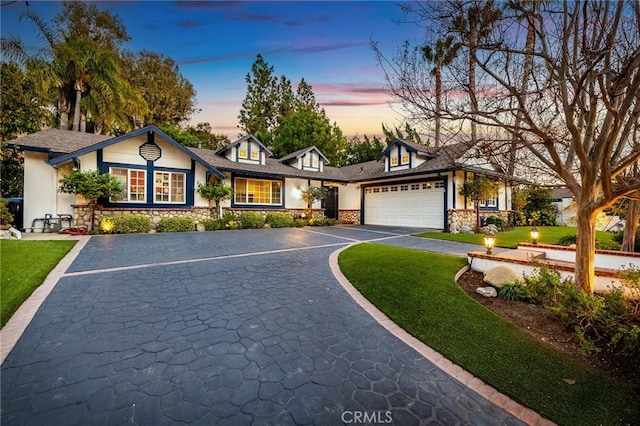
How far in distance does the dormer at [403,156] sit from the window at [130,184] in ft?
46.5

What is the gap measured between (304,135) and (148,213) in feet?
59.8

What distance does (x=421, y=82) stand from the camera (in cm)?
463

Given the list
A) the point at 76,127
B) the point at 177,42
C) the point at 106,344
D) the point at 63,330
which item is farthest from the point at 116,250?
the point at 76,127

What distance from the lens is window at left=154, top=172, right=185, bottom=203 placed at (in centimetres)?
1298

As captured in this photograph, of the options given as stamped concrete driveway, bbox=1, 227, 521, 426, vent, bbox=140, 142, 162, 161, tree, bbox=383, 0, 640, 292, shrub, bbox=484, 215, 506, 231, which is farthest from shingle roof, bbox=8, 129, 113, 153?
shrub, bbox=484, 215, 506, 231

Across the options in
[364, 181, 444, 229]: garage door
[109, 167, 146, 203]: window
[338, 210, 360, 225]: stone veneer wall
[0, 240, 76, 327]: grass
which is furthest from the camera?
[338, 210, 360, 225]: stone veneer wall

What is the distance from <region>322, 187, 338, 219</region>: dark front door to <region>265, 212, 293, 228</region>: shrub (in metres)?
4.64

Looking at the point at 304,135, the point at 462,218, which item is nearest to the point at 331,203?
the point at 462,218

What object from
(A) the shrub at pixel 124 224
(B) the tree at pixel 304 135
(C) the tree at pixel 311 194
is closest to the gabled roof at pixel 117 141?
(A) the shrub at pixel 124 224

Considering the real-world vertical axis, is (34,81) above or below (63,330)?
above

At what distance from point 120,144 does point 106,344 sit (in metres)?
12.0

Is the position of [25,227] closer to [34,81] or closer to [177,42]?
[34,81]

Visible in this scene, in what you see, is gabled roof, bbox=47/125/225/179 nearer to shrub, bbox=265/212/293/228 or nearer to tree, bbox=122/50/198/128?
shrub, bbox=265/212/293/228

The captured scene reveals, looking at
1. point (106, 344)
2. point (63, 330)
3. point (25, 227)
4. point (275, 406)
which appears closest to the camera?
point (275, 406)
